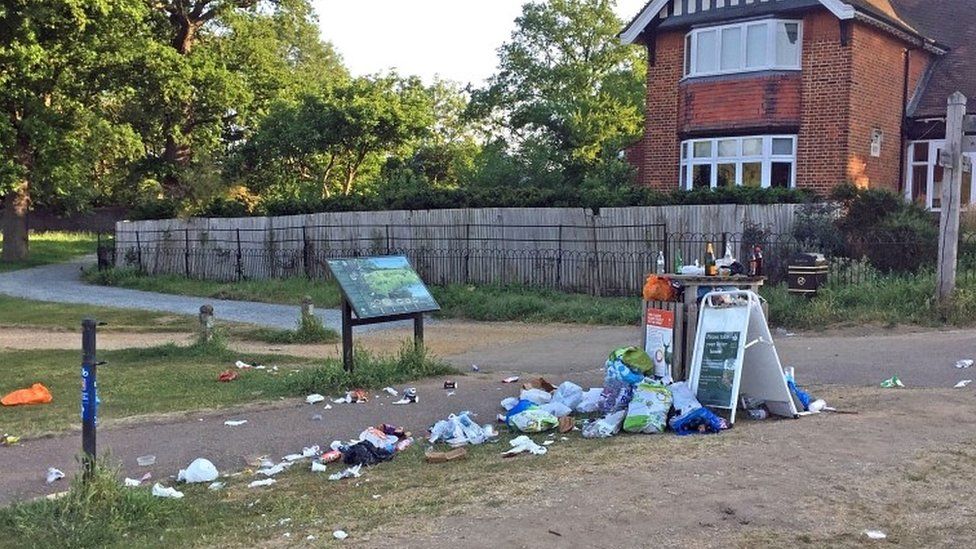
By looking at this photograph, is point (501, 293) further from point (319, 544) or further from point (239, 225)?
point (319, 544)

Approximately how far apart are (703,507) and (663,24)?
18548 millimetres

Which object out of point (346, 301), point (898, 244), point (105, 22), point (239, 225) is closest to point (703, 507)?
point (346, 301)

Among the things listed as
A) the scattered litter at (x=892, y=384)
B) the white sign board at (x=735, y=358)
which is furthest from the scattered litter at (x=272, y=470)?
the scattered litter at (x=892, y=384)

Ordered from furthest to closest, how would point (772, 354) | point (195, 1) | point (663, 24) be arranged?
point (195, 1), point (663, 24), point (772, 354)

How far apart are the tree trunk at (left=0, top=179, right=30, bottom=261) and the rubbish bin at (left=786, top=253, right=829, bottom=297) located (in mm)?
28674

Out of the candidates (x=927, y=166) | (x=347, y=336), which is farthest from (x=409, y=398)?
(x=927, y=166)

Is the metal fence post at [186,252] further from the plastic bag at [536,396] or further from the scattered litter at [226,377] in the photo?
the plastic bag at [536,396]

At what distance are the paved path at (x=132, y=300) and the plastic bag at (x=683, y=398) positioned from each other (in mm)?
→ 9087

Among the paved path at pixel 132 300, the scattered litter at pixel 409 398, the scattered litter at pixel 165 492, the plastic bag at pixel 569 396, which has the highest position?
the plastic bag at pixel 569 396

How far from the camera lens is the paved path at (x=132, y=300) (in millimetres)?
17484

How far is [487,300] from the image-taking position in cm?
1697

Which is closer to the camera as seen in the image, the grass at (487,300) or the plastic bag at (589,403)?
the plastic bag at (589,403)

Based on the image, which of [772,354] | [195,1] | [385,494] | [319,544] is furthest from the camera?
[195,1]

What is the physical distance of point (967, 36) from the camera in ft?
76.3
